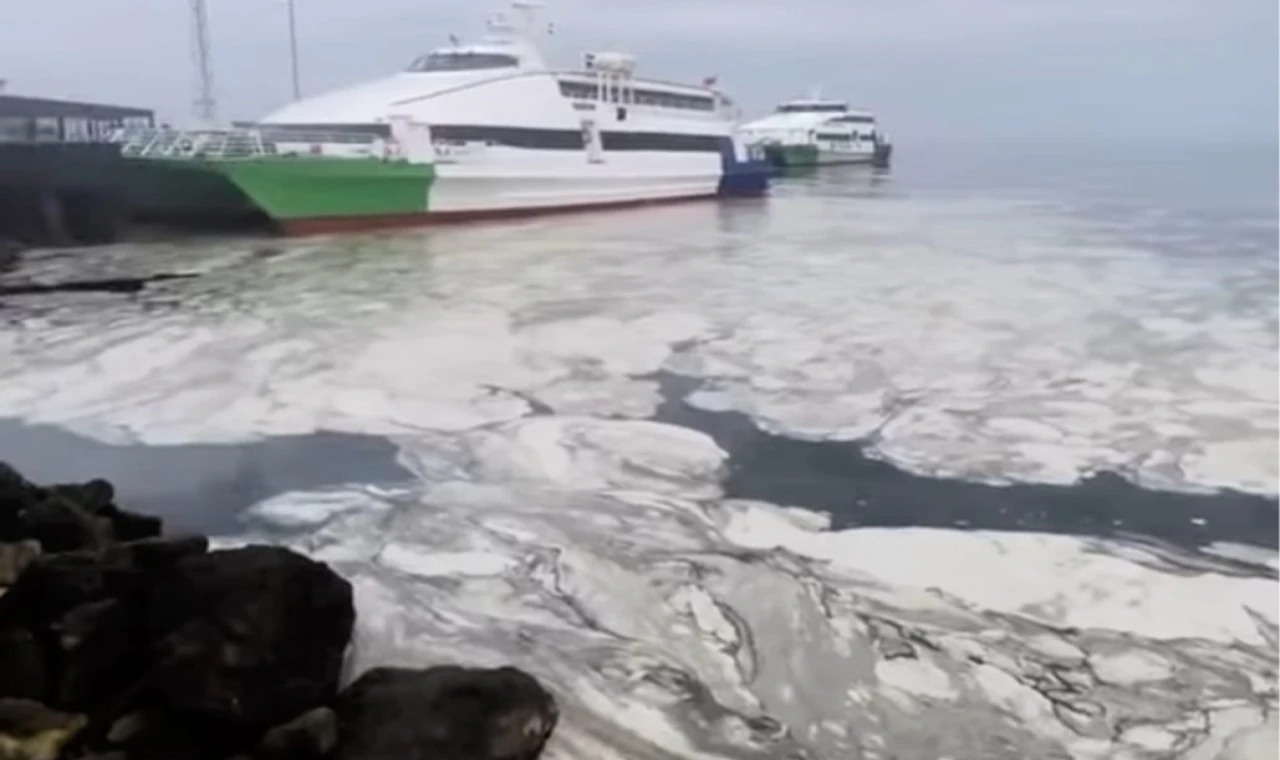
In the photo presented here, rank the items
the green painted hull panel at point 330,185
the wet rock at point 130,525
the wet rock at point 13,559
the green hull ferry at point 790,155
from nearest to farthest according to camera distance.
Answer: the wet rock at point 13,559, the wet rock at point 130,525, the green painted hull panel at point 330,185, the green hull ferry at point 790,155

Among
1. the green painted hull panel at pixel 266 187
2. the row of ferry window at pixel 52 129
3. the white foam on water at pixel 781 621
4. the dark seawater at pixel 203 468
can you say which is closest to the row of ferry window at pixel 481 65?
the green painted hull panel at pixel 266 187

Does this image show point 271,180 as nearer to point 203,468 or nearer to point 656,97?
point 656,97

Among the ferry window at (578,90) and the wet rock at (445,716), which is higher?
the ferry window at (578,90)

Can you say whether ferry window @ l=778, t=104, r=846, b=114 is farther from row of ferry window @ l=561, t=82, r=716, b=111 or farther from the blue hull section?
row of ferry window @ l=561, t=82, r=716, b=111

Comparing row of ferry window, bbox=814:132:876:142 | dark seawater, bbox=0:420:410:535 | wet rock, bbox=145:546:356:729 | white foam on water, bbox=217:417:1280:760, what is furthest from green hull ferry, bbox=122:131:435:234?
row of ferry window, bbox=814:132:876:142

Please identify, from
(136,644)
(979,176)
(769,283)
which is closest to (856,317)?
(769,283)

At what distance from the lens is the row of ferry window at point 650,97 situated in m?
14.9

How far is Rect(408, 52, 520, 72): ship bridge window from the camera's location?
14212 mm

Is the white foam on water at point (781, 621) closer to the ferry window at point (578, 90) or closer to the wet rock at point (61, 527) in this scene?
the wet rock at point (61, 527)

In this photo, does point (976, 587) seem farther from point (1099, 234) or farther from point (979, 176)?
point (979, 176)

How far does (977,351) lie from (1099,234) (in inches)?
268

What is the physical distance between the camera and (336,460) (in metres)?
4.10

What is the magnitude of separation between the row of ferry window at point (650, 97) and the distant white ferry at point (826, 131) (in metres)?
10.1

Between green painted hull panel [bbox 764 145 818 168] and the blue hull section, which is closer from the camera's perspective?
the blue hull section
